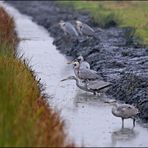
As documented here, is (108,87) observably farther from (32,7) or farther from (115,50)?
(32,7)

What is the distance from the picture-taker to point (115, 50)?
21.6 metres

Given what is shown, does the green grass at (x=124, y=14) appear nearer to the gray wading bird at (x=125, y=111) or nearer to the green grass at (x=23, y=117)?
the gray wading bird at (x=125, y=111)

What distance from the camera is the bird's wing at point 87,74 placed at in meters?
16.6

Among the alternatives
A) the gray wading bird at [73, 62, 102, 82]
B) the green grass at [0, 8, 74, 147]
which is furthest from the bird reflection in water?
the gray wading bird at [73, 62, 102, 82]

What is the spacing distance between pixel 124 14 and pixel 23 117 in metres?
22.8

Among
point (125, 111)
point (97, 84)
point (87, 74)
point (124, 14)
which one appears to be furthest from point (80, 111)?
point (124, 14)

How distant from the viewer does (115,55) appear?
20.6 m

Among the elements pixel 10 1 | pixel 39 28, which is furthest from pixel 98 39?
pixel 10 1

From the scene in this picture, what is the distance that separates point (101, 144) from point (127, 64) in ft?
25.8

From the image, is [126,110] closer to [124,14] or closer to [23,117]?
[23,117]

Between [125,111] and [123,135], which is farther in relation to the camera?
[125,111]

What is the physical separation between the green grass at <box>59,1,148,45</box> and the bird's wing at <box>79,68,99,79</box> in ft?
20.0

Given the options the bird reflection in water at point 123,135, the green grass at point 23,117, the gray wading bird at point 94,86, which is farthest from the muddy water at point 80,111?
the green grass at point 23,117

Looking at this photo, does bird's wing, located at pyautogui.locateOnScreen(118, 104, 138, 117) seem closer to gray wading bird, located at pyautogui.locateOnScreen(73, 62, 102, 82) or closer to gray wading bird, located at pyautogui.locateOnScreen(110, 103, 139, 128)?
gray wading bird, located at pyautogui.locateOnScreen(110, 103, 139, 128)
